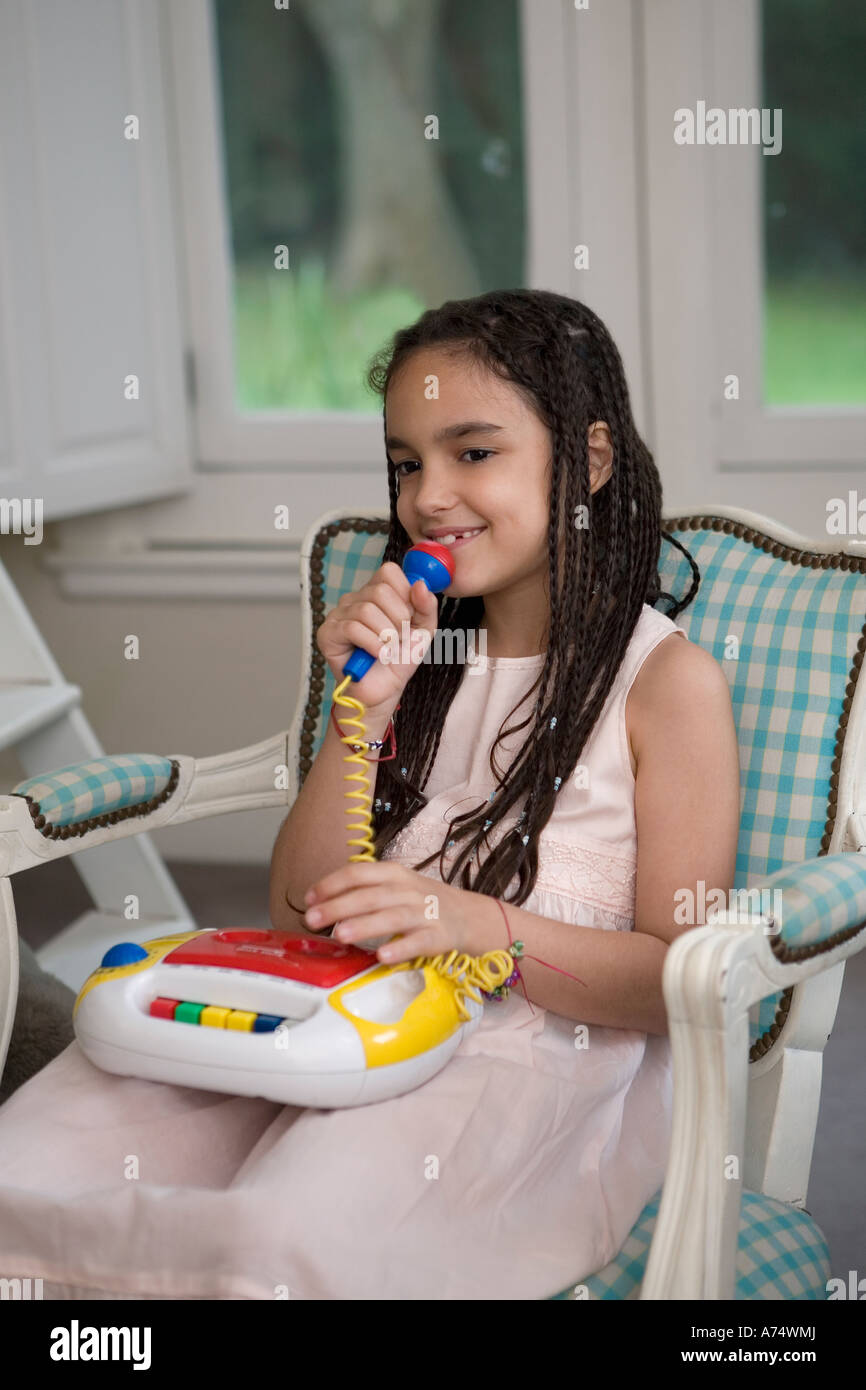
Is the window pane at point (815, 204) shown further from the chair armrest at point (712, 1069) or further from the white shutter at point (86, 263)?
the chair armrest at point (712, 1069)

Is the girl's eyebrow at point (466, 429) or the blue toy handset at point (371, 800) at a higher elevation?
the girl's eyebrow at point (466, 429)

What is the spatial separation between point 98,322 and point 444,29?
816 mm

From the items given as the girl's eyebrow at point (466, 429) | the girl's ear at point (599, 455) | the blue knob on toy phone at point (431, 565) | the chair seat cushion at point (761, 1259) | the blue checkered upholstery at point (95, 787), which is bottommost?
the chair seat cushion at point (761, 1259)

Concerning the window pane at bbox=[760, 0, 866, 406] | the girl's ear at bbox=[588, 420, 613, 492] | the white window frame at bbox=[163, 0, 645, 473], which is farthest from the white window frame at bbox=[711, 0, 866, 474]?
the girl's ear at bbox=[588, 420, 613, 492]

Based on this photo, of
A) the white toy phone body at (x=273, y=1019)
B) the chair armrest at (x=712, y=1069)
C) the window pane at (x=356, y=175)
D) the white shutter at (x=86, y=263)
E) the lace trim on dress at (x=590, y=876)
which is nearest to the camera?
the chair armrest at (x=712, y=1069)

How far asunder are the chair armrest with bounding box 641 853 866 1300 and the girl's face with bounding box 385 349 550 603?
437 millimetres

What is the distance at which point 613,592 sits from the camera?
1.40 m

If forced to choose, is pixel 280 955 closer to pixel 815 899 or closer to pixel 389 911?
pixel 389 911

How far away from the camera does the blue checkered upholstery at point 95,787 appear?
140 cm

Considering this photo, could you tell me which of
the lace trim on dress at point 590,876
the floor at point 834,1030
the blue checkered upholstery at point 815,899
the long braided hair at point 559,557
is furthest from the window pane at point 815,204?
the blue checkered upholstery at point 815,899

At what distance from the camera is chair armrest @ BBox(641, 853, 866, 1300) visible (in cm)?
95

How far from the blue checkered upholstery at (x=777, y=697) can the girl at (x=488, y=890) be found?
4cm

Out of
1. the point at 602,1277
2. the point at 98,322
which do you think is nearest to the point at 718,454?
the point at 98,322

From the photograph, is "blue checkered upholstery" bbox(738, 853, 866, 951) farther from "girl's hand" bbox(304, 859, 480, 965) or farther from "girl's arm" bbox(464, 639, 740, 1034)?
"girl's hand" bbox(304, 859, 480, 965)
